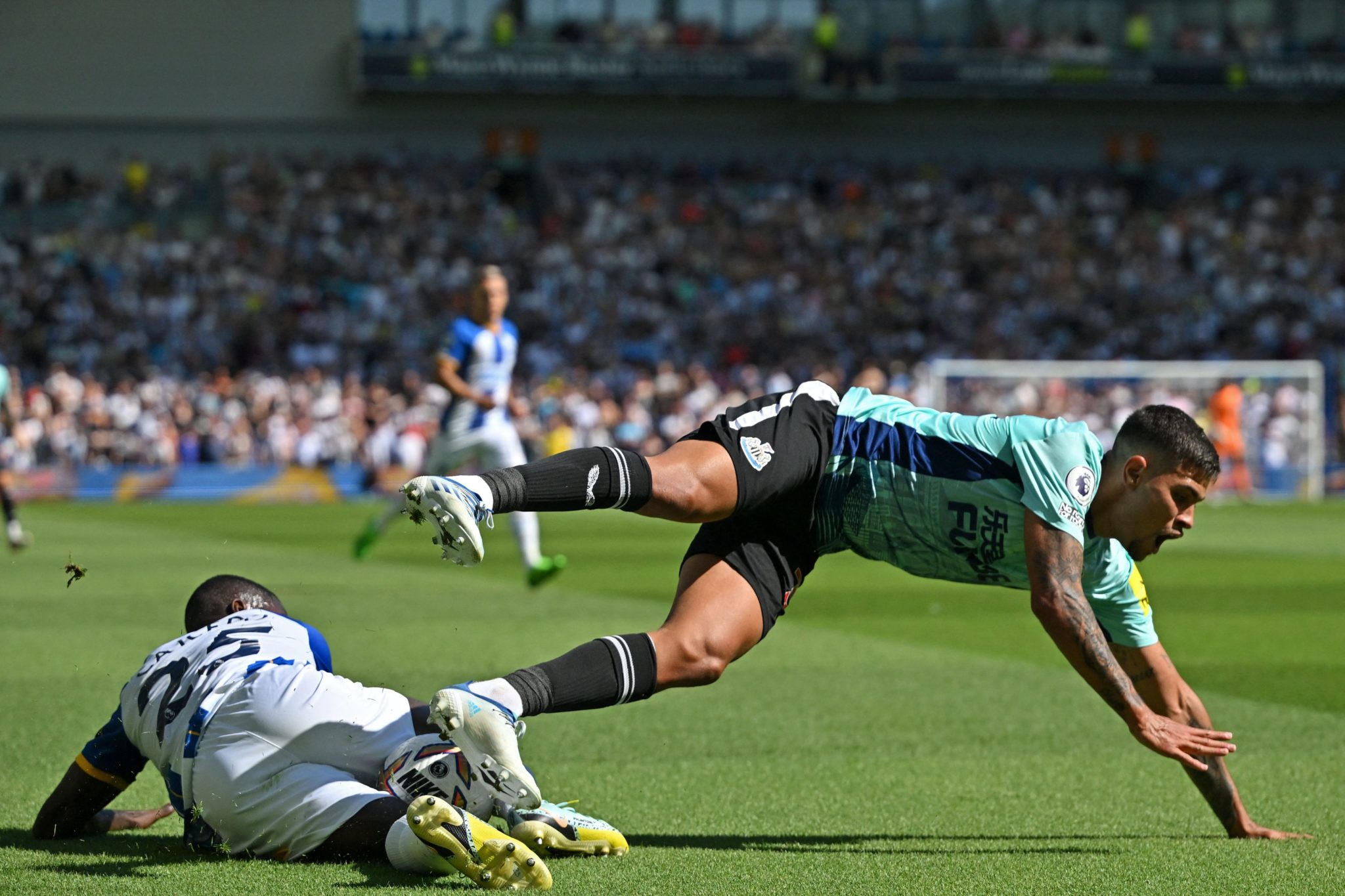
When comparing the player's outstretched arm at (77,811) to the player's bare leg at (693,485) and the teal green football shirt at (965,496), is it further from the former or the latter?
the teal green football shirt at (965,496)

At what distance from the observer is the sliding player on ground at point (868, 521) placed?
430 cm

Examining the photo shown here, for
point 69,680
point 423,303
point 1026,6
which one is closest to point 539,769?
point 69,680

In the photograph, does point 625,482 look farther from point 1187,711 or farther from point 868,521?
point 1187,711

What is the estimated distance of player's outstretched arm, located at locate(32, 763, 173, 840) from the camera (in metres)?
4.79

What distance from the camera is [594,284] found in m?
36.8

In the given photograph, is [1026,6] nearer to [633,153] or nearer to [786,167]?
[786,167]

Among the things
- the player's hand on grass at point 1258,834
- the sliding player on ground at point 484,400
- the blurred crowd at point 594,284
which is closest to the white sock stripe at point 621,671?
the player's hand on grass at point 1258,834

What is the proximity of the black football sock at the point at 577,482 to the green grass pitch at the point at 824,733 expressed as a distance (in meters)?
1.01

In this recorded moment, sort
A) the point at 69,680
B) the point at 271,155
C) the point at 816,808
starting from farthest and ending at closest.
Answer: the point at 271,155 → the point at 69,680 → the point at 816,808

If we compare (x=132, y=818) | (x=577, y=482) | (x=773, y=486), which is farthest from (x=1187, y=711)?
(x=132, y=818)

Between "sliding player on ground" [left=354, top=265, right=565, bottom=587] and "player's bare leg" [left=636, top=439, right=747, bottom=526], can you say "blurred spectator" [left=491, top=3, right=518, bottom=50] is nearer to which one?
"sliding player on ground" [left=354, top=265, right=565, bottom=587]

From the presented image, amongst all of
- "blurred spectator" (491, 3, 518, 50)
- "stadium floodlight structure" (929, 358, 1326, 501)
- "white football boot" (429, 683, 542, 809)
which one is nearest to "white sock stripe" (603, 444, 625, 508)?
"white football boot" (429, 683, 542, 809)

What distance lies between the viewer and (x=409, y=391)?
30.4m

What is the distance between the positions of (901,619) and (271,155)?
31559mm
